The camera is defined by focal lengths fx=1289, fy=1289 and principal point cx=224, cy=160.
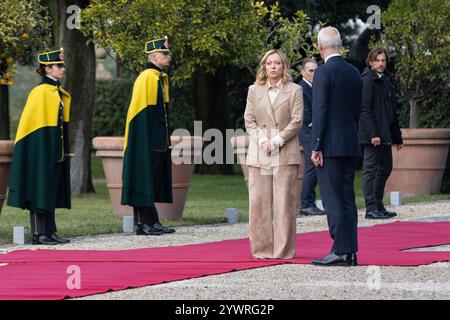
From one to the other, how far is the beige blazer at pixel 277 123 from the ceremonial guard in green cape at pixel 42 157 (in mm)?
2449

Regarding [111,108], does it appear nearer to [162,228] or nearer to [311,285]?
[162,228]

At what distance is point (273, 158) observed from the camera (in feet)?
37.2

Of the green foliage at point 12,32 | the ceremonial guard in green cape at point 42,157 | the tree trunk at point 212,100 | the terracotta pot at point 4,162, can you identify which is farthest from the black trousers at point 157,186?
the tree trunk at point 212,100

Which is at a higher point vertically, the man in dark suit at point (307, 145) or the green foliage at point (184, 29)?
the green foliage at point (184, 29)

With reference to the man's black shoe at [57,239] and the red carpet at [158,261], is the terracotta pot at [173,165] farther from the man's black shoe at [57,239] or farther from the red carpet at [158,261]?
the man's black shoe at [57,239]

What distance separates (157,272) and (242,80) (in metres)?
19.9

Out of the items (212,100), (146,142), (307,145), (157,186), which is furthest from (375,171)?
(212,100)

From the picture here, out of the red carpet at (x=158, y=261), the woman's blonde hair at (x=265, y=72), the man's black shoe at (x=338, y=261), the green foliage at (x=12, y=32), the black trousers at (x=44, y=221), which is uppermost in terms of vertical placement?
the green foliage at (x=12, y=32)

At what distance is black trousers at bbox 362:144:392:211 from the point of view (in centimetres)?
1554

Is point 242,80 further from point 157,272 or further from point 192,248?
point 157,272

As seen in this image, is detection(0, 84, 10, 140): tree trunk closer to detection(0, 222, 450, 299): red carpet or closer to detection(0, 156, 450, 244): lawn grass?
detection(0, 156, 450, 244): lawn grass

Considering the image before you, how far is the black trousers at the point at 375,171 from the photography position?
15539mm
